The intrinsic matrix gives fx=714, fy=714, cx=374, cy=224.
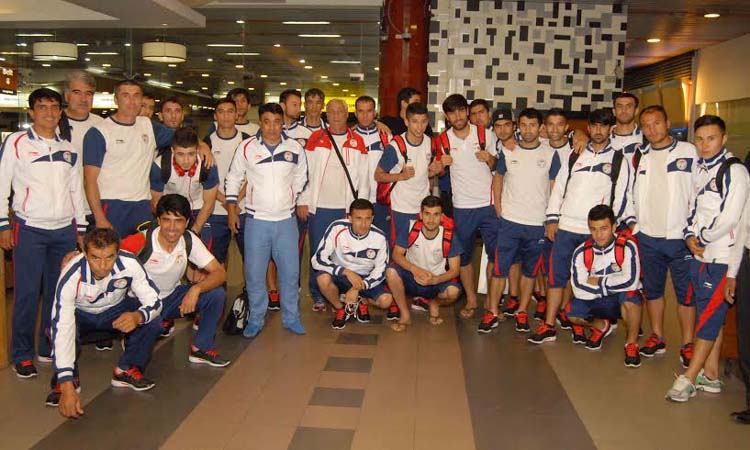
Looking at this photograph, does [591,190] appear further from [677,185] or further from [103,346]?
[103,346]

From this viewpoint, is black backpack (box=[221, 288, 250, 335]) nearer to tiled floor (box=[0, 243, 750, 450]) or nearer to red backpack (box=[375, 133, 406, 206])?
tiled floor (box=[0, 243, 750, 450])

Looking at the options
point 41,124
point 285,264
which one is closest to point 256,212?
point 285,264

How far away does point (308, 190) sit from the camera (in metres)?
5.63

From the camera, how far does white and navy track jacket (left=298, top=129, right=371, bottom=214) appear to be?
564cm

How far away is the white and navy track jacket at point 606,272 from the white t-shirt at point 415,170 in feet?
4.43

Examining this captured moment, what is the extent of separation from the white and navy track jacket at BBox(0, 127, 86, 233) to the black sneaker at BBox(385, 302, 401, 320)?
2565 mm

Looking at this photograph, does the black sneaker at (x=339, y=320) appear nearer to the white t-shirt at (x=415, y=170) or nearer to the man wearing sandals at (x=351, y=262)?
the man wearing sandals at (x=351, y=262)

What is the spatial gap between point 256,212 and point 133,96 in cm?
110

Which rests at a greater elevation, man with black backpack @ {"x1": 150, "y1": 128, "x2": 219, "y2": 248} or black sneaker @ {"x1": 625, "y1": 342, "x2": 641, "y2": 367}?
man with black backpack @ {"x1": 150, "y1": 128, "x2": 219, "y2": 248}

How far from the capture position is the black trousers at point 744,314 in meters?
3.62

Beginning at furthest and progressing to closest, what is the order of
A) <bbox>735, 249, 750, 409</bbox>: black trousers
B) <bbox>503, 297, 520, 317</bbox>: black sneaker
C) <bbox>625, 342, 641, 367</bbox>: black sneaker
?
<bbox>503, 297, 520, 317</bbox>: black sneaker → <bbox>625, 342, 641, 367</bbox>: black sneaker → <bbox>735, 249, 750, 409</bbox>: black trousers

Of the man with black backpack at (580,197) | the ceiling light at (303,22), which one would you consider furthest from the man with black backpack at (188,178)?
the ceiling light at (303,22)

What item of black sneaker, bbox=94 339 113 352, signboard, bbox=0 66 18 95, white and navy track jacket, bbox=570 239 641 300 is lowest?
black sneaker, bbox=94 339 113 352

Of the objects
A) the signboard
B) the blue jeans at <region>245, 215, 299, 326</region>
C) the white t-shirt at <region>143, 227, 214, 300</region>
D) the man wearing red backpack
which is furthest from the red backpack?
the signboard
